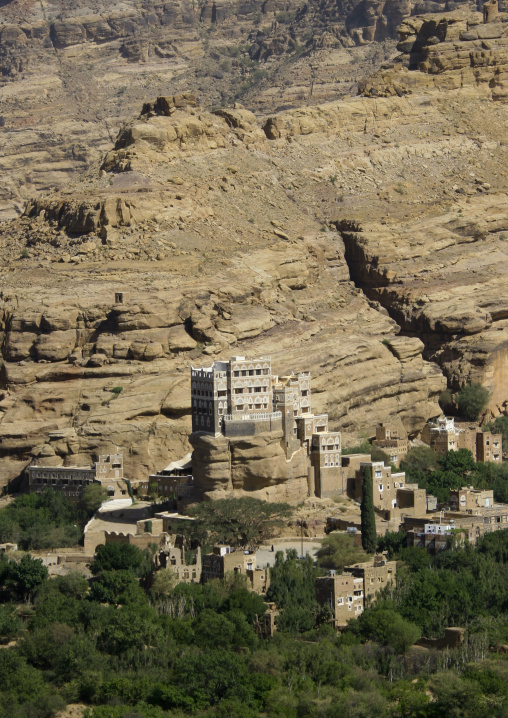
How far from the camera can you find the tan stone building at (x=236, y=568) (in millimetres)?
96188

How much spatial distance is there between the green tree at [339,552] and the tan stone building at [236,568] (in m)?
3.03

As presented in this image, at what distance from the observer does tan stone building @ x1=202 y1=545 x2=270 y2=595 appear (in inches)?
3787

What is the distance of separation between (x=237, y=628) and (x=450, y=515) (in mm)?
16533

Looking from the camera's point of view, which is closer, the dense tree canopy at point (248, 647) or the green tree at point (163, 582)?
the dense tree canopy at point (248, 647)

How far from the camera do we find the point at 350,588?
94125mm

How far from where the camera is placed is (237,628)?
9075 centimetres

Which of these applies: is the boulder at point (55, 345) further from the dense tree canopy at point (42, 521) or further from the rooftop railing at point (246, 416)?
the rooftop railing at point (246, 416)

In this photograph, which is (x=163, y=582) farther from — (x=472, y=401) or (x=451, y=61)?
(x=451, y=61)

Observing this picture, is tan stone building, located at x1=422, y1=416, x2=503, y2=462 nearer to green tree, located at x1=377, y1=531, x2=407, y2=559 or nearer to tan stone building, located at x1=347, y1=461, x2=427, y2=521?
tan stone building, located at x1=347, y1=461, x2=427, y2=521

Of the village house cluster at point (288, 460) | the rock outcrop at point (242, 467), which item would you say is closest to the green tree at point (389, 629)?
the village house cluster at point (288, 460)

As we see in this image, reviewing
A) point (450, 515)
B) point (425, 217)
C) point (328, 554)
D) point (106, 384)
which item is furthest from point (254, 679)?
point (425, 217)

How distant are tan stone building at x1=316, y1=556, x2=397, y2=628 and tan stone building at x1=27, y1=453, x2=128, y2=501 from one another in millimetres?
15409

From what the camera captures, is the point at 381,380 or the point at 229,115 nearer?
the point at 381,380

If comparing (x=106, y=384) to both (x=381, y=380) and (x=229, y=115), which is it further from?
(x=229, y=115)
